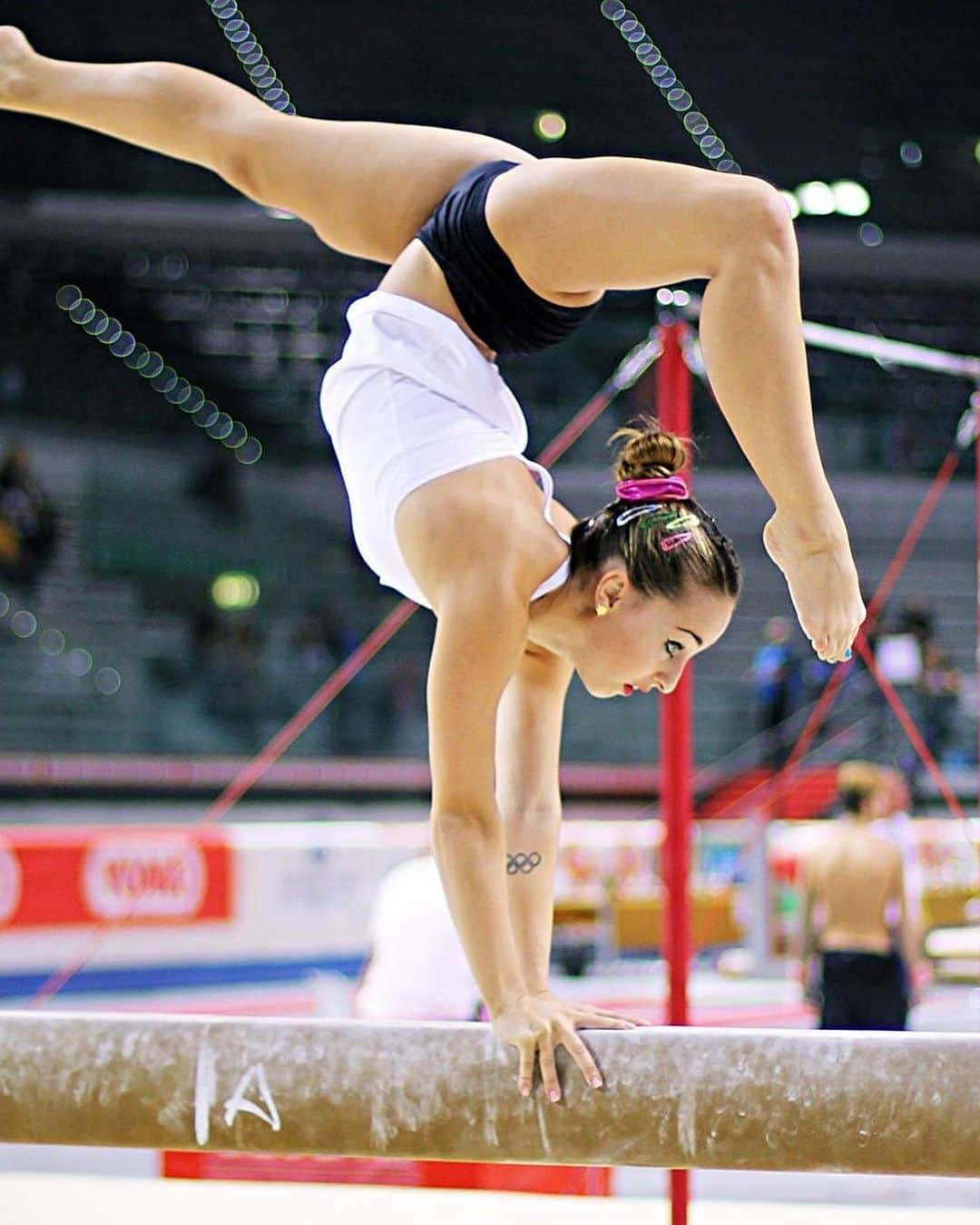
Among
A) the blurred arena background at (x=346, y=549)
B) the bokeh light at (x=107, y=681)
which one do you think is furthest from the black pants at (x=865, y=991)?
the bokeh light at (x=107, y=681)

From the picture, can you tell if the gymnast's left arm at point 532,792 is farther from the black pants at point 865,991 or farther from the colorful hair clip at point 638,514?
the black pants at point 865,991

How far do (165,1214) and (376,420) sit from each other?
2379mm

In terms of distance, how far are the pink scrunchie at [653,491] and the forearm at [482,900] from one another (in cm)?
50

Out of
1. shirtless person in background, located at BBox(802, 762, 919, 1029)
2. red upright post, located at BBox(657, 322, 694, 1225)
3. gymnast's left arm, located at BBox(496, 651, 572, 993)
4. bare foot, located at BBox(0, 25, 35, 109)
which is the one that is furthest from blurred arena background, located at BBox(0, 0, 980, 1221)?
bare foot, located at BBox(0, 25, 35, 109)

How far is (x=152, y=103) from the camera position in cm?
235

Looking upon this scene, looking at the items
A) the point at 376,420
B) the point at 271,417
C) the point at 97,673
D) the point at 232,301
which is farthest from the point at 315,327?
the point at 376,420

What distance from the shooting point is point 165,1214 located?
3.75 meters

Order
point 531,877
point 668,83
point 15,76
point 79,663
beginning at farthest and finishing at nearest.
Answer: point 79,663, point 668,83, point 15,76, point 531,877

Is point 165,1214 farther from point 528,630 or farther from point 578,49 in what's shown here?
point 578,49

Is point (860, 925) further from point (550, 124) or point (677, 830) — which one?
point (550, 124)

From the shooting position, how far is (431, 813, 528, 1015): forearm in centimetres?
192

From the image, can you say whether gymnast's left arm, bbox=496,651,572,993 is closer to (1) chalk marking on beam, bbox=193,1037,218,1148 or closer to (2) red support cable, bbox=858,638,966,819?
(1) chalk marking on beam, bbox=193,1037,218,1148

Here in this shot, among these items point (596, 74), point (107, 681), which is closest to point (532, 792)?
point (596, 74)

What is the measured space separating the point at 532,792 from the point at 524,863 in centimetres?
10
